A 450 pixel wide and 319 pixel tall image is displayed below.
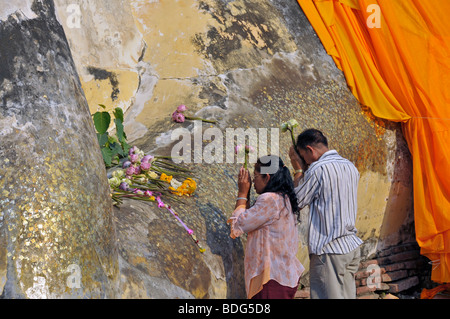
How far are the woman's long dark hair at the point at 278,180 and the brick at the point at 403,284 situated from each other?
8.00 ft

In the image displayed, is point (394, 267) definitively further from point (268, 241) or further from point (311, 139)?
point (268, 241)

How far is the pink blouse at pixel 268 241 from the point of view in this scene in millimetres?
2971

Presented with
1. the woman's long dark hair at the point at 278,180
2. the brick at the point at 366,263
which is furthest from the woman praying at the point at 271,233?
the brick at the point at 366,263

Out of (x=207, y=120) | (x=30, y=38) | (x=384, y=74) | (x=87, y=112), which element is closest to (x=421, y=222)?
(x=384, y=74)

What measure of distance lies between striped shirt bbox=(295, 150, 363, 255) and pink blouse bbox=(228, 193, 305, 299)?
0.41 feet

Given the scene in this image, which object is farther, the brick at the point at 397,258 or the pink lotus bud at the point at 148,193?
the brick at the point at 397,258

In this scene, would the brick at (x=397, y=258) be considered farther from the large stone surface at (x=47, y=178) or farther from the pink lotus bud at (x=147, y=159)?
the large stone surface at (x=47, y=178)

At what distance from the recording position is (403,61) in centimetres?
500

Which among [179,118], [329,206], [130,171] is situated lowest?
[329,206]

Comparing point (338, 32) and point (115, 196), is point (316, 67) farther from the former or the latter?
point (115, 196)

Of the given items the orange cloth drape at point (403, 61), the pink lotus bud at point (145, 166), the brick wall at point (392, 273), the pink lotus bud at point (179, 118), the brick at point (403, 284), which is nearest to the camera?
the pink lotus bud at point (145, 166)

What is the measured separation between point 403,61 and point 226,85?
1429mm

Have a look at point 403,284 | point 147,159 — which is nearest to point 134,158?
point 147,159

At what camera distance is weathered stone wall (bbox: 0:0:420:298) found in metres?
4.11
